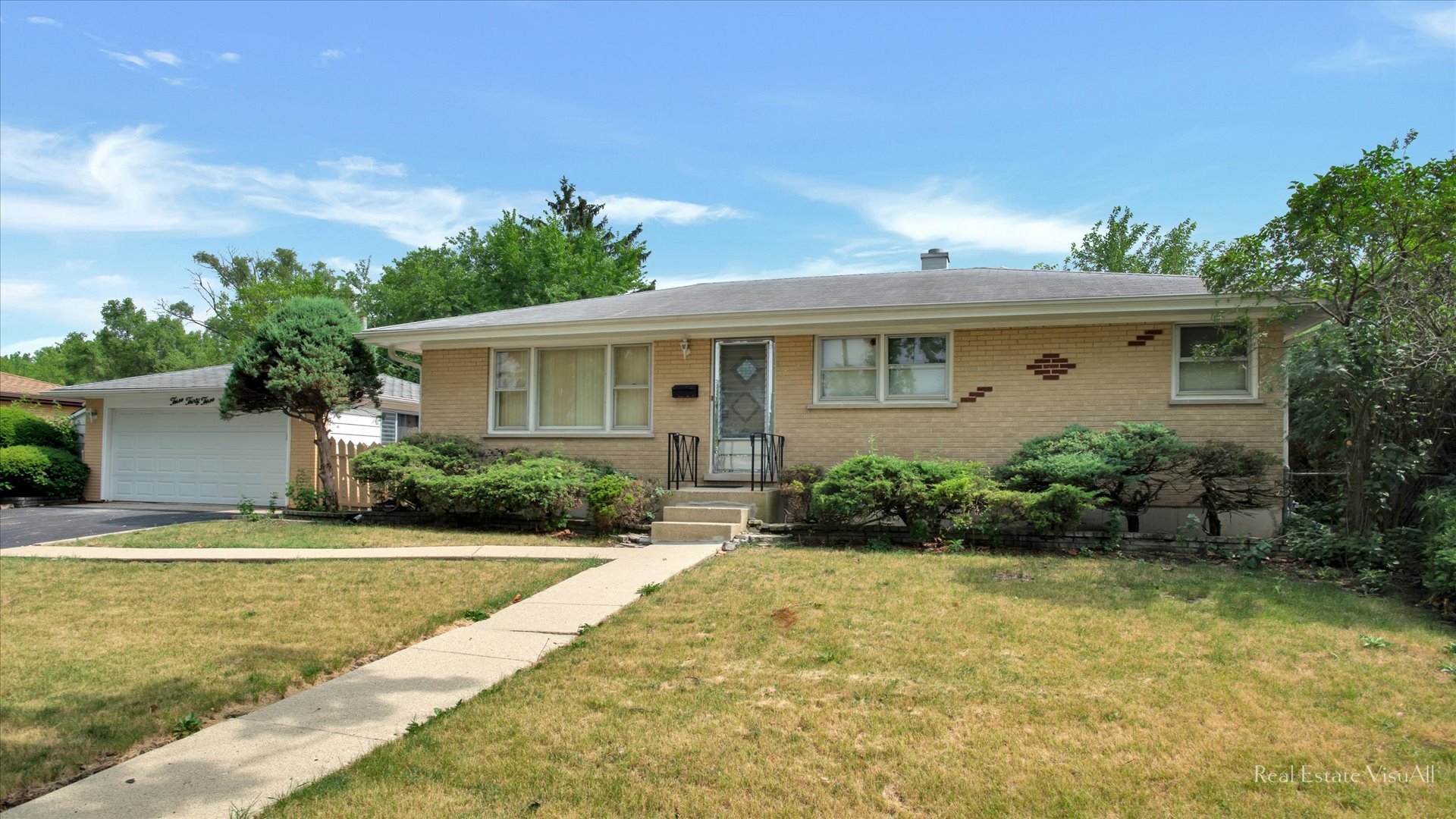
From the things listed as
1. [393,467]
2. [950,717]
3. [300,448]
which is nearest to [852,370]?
[393,467]

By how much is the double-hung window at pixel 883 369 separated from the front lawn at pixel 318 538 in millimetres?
4037

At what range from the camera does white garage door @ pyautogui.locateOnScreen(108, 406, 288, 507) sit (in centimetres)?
1653

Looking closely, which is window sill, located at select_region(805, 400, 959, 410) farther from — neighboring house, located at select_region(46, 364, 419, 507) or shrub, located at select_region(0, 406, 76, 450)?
shrub, located at select_region(0, 406, 76, 450)

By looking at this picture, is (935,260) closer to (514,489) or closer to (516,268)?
(514,489)

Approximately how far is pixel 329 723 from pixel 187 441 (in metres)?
16.0

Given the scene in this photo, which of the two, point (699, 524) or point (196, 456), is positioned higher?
point (196, 456)

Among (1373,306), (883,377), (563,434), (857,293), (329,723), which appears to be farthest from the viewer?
(563,434)

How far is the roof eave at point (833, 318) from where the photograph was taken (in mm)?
10242

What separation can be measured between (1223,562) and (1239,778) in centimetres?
552

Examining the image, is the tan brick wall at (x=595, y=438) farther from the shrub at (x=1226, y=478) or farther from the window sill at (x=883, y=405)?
the shrub at (x=1226, y=478)

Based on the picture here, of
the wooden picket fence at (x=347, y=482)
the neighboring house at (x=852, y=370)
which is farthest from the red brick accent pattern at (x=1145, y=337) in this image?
the wooden picket fence at (x=347, y=482)

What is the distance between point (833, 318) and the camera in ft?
37.3

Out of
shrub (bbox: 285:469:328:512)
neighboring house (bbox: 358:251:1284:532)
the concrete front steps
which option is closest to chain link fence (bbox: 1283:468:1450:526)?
neighboring house (bbox: 358:251:1284:532)

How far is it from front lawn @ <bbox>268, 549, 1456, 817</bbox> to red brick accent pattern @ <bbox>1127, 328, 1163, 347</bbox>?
494 centimetres
